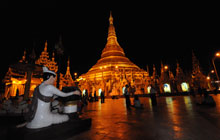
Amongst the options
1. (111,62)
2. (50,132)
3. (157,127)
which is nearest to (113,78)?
Answer: (111,62)

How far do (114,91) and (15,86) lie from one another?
810 inches

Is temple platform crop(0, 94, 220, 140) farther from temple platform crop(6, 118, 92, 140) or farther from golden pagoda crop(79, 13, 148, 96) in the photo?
golden pagoda crop(79, 13, 148, 96)

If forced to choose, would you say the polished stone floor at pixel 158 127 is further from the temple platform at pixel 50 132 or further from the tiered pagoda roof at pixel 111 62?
the tiered pagoda roof at pixel 111 62

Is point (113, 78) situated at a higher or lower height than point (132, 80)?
higher

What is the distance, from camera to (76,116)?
271 cm

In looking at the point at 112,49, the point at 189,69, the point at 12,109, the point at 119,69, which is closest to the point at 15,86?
the point at 12,109

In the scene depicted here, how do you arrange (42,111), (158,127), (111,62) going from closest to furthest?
(42,111) < (158,127) < (111,62)

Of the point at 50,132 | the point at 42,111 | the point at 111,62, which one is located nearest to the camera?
the point at 50,132

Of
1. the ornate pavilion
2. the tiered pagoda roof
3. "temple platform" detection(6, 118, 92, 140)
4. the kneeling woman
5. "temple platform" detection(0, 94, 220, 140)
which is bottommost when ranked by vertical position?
"temple platform" detection(0, 94, 220, 140)

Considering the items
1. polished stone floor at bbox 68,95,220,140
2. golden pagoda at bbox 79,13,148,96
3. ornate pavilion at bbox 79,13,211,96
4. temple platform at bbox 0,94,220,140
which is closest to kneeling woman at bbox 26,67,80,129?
temple platform at bbox 0,94,220,140

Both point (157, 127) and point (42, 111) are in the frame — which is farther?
point (157, 127)

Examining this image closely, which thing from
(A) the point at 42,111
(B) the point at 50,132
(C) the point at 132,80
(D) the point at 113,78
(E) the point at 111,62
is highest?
(E) the point at 111,62

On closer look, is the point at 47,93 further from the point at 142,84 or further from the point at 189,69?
the point at 189,69

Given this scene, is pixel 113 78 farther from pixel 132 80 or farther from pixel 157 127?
pixel 157 127
